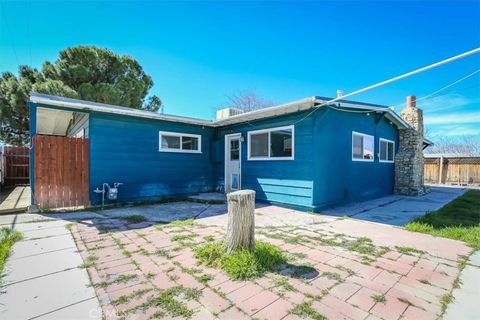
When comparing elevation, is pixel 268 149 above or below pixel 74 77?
below

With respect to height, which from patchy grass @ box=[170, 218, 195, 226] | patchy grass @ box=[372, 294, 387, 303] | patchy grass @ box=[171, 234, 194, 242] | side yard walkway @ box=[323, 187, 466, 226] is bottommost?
side yard walkway @ box=[323, 187, 466, 226]

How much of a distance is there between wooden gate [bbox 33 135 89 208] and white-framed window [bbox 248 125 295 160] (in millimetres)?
4950

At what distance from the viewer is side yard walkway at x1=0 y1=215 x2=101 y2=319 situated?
199cm

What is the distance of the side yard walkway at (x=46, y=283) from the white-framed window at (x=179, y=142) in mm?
4533

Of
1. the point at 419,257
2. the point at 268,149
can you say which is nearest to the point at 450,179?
the point at 268,149

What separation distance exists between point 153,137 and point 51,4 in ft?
16.0

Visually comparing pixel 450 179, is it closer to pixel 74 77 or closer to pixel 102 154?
pixel 102 154

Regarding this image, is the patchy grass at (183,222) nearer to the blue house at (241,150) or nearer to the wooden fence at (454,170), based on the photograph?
the blue house at (241,150)

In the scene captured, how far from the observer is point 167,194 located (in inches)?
320

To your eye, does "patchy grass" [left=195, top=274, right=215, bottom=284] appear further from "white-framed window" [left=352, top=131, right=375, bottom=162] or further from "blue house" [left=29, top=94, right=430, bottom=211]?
"white-framed window" [left=352, top=131, right=375, bottom=162]

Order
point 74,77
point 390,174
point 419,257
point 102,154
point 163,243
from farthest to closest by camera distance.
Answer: point 74,77 → point 390,174 → point 102,154 → point 163,243 → point 419,257

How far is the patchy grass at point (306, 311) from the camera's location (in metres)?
1.92

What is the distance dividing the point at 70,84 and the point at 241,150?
1149cm

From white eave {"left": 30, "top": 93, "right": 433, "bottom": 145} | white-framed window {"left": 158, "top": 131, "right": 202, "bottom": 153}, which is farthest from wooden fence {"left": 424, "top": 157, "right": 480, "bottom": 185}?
white-framed window {"left": 158, "top": 131, "right": 202, "bottom": 153}
